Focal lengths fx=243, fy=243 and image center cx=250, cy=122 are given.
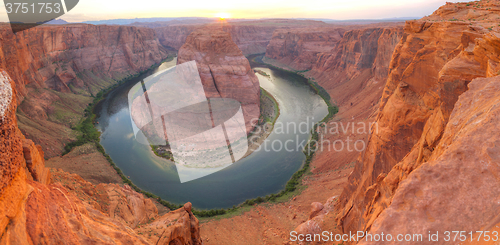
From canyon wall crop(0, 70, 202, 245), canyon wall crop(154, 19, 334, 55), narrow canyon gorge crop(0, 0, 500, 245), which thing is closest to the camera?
narrow canyon gorge crop(0, 0, 500, 245)

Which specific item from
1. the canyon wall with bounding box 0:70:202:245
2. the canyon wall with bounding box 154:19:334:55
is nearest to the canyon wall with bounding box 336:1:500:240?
the canyon wall with bounding box 0:70:202:245

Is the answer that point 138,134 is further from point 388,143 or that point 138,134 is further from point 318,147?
point 388,143

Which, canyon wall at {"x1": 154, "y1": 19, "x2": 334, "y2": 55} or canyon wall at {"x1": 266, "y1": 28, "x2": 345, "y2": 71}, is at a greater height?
canyon wall at {"x1": 154, "y1": 19, "x2": 334, "y2": 55}

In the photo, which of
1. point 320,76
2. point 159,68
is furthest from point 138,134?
point 159,68

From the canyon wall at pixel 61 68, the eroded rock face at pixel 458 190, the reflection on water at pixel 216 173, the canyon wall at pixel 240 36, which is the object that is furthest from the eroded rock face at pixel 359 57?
the canyon wall at pixel 61 68

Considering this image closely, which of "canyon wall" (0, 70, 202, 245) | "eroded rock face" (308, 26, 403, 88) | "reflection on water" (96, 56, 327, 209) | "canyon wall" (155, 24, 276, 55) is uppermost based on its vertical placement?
"canyon wall" (155, 24, 276, 55)

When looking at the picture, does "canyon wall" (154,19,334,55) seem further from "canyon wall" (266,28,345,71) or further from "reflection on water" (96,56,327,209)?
"reflection on water" (96,56,327,209)

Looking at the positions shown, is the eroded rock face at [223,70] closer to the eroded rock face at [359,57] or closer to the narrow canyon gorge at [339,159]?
the narrow canyon gorge at [339,159]

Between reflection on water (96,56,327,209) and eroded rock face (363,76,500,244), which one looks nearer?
eroded rock face (363,76,500,244)
